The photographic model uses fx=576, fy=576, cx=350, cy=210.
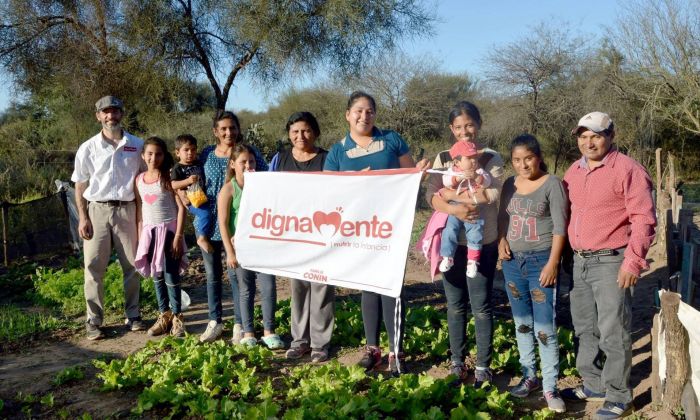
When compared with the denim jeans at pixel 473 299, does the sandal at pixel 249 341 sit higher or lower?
lower

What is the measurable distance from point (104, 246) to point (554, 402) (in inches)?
180

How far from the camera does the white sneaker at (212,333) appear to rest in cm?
555

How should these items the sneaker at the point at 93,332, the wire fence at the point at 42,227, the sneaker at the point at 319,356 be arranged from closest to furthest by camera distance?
1. the sneaker at the point at 319,356
2. the sneaker at the point at 93,332
3. the wire fence at the point at 42,227

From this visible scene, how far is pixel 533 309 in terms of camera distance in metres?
4.20

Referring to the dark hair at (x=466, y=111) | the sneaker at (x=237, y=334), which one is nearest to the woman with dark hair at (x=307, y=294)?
the sneaker at (x=237, y=334)

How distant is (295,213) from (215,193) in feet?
3.08

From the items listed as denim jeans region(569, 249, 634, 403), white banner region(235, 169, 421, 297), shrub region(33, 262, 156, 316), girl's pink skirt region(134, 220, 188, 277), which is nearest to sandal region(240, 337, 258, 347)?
white banner region(235, 169, 421, 297)

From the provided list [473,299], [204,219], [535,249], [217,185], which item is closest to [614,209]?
[535,249]

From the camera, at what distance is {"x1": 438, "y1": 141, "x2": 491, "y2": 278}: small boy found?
4027 millimetres

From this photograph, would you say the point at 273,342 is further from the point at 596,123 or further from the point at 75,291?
the point at 75,291

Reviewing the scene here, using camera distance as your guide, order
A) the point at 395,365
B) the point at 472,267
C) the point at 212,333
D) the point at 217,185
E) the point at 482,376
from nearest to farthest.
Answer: the point at 472,267 → the point at 482,376 → the point at 395,365 → the point at 217,185 → the point at 212,333

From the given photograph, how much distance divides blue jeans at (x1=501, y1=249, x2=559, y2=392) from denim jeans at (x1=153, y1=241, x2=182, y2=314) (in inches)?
132

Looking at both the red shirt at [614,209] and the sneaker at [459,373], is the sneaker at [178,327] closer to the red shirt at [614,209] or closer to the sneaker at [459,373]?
the sneaker at [459,373]

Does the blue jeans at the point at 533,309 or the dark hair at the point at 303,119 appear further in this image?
the dark hair at the point at 303,119
